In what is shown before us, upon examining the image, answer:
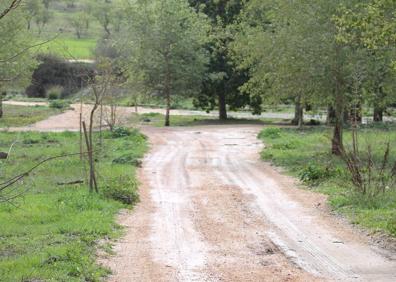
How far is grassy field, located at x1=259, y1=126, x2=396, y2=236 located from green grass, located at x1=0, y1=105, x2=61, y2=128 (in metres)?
16.3

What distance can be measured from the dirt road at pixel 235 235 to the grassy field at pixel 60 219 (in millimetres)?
451

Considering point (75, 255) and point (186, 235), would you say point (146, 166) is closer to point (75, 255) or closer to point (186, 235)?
point (186, 235)

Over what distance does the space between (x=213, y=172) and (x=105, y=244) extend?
30.4 ft

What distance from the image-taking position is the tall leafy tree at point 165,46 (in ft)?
120

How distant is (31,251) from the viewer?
9.13m

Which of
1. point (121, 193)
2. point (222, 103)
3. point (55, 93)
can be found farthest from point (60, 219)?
point (55, 93)

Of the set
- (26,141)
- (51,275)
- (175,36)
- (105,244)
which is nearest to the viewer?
(51,275)

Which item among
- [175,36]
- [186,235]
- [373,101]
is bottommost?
[186,235]

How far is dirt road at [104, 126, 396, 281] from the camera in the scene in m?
8.55

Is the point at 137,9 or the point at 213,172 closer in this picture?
the point at 213,172

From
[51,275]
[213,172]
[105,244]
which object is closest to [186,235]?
[105,244]

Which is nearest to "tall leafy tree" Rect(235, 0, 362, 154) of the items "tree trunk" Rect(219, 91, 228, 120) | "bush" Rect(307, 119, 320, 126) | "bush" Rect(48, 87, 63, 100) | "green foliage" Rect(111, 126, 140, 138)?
"green foliage" Rect(111, 126, 140, 138)

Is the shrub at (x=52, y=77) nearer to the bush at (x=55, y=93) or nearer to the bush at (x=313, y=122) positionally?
the bush at (x=55, y=93)

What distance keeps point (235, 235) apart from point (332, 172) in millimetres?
6955
